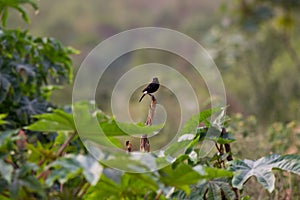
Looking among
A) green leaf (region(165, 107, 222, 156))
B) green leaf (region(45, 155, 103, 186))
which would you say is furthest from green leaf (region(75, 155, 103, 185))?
green leaf (region(165, 107, 222, 156))

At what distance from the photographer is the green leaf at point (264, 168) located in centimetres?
115

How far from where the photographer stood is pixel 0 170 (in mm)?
905

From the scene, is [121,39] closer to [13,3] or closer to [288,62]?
[13,3]

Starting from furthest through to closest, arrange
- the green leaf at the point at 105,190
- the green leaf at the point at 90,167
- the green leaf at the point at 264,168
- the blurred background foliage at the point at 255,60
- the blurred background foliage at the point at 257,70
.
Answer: the blurred background foliage at the point at 255,60 → the blurred background foliage at the point at 257,70 → the green leaf at the point at 264,168 → the green leaf at the point at 105,190 → the green leaf at the point at 90,167

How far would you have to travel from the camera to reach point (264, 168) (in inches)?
47.0

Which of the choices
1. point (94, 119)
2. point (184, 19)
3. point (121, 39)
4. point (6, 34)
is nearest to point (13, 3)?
point (6, 34)

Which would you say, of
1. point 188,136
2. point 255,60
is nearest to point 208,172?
point 188,136

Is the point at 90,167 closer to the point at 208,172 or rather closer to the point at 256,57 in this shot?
the point at 208,172

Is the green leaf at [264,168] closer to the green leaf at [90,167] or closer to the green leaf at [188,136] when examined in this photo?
the green leaf at [188,136]

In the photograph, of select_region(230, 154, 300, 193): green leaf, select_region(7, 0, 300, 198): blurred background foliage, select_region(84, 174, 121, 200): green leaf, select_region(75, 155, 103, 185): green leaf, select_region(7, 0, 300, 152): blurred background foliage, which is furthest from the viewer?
select_region(7, 0, 300, 152): blurred background foliage

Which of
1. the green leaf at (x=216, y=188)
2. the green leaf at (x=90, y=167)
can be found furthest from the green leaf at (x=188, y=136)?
the green leaf at (x=90, y=167)

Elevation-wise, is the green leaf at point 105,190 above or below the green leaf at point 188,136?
below

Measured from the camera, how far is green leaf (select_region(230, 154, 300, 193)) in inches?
45.3

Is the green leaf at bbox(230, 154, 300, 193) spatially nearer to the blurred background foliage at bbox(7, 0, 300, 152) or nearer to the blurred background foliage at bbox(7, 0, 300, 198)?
the blurred background foliage at bbox(7, 0, 300, 198)
